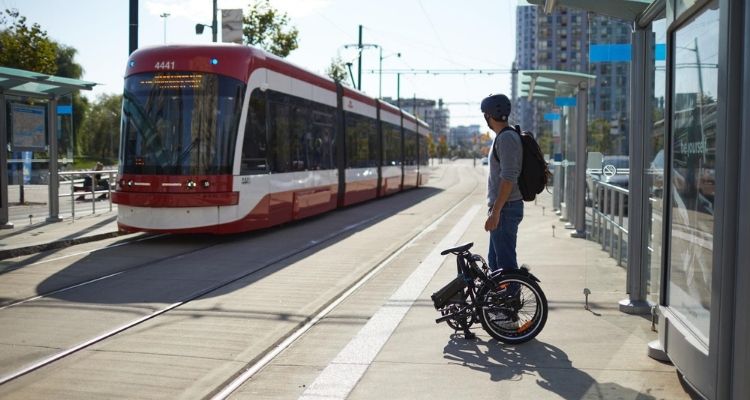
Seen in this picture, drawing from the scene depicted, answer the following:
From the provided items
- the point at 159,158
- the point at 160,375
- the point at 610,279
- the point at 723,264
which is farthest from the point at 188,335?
the point at 159,158

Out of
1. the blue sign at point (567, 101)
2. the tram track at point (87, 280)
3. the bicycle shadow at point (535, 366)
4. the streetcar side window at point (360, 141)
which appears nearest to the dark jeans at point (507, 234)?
the bicycle shadow at point (535, 366)

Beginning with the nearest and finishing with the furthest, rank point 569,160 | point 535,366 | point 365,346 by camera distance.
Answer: point 535,366 < point 365,346 < point 569,160

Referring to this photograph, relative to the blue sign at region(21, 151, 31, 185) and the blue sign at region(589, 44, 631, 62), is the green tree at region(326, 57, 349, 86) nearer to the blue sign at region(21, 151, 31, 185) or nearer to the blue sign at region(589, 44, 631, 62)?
the blue sign at region(21, 151, 31, 185)

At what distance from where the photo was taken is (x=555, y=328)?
6625mm

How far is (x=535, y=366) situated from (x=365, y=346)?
1.28m

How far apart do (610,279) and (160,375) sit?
558cm

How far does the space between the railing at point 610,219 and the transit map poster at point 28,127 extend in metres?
10.4

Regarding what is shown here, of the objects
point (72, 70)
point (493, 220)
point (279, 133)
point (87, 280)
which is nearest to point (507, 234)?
point (493, 220)

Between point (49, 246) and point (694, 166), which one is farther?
point (49, 246)

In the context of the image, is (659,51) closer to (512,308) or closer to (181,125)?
(512,308)

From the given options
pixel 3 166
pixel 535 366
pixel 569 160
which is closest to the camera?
pixel 535 366

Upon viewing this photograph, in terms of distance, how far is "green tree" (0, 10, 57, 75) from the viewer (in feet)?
79.5

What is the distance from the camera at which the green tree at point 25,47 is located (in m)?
24.2

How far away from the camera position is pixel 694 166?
4.68 m
